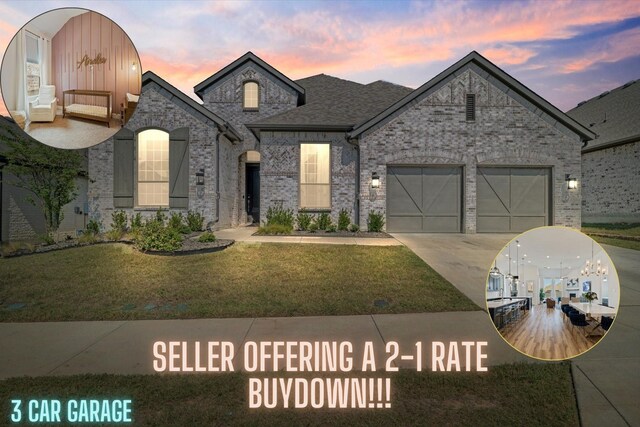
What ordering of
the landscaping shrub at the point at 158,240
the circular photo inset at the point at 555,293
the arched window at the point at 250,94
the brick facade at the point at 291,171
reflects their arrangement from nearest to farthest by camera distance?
the circular photo inset at the point at 555,293 < the landscaping shrub at the point at 158,240 < the brick facade at the point at 291,171 < the arched window at the point at 250,94

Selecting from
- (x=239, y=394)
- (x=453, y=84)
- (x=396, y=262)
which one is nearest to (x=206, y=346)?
(x=239, y=394)

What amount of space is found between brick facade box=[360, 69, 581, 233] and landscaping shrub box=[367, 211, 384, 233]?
30 cm

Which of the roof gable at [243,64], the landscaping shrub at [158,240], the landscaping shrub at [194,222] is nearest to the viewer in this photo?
the landscaping shrub at [158,240]

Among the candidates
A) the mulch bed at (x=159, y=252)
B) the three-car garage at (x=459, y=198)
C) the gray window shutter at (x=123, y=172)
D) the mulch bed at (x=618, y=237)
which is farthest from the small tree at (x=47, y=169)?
the mulch bed at (x=618, y=237)

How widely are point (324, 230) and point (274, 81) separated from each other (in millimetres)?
8517

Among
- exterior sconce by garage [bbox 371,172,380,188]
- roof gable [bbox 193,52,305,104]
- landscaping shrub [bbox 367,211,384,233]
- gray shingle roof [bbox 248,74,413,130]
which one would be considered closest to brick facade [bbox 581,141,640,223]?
gray shingle roof [bbox 248,74,413,130]

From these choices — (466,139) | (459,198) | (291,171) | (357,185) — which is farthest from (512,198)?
(291,171)

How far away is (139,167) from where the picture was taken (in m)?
15.9

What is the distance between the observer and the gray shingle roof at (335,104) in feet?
53.5

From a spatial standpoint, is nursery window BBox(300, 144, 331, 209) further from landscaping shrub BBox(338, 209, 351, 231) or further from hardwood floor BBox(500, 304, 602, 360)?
hardwood floor BBox(500, 304, 602, 360)

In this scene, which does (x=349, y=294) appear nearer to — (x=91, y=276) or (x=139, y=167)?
(x=91, y=276)

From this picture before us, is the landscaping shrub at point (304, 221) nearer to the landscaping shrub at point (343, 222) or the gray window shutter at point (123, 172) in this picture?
the landscaping shrub at point (343, 222)

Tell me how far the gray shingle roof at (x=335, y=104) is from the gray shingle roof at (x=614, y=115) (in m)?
11.9

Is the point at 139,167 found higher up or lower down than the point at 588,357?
higher up
